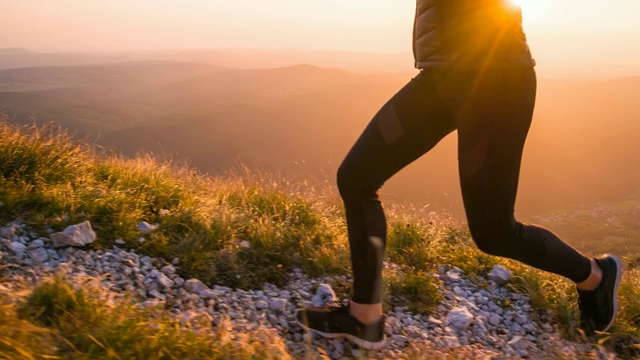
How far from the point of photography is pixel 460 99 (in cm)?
236

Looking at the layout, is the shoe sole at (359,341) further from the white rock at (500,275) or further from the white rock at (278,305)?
the white rock at (500,275)

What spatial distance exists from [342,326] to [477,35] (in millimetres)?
1593

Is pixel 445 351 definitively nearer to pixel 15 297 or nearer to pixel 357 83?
pixel 15 297

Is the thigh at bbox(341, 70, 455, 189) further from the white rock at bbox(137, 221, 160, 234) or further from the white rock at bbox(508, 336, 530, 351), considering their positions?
the white rock at bbox(137, 221, 160, 234)

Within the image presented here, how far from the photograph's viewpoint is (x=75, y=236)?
3334 mm

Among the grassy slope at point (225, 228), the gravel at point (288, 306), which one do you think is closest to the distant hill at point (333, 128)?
the grassy slope at point (225, 228)

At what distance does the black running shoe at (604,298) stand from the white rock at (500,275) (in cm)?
77

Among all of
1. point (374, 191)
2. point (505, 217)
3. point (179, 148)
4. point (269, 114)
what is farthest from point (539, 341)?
point (269, 114)

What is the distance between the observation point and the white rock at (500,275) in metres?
3.79

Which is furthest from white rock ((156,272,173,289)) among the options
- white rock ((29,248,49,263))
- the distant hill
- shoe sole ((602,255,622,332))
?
the distant hill

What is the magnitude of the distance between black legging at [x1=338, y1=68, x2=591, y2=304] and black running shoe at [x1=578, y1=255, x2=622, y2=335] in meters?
0.14

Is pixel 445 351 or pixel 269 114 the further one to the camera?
pixel 269 114

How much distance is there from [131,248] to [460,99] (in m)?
2.36

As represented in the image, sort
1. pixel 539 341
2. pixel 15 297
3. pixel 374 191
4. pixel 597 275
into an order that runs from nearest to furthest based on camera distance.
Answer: pixel 15 297
pixel 374 191
pixel 597 275
pixel 539 341
